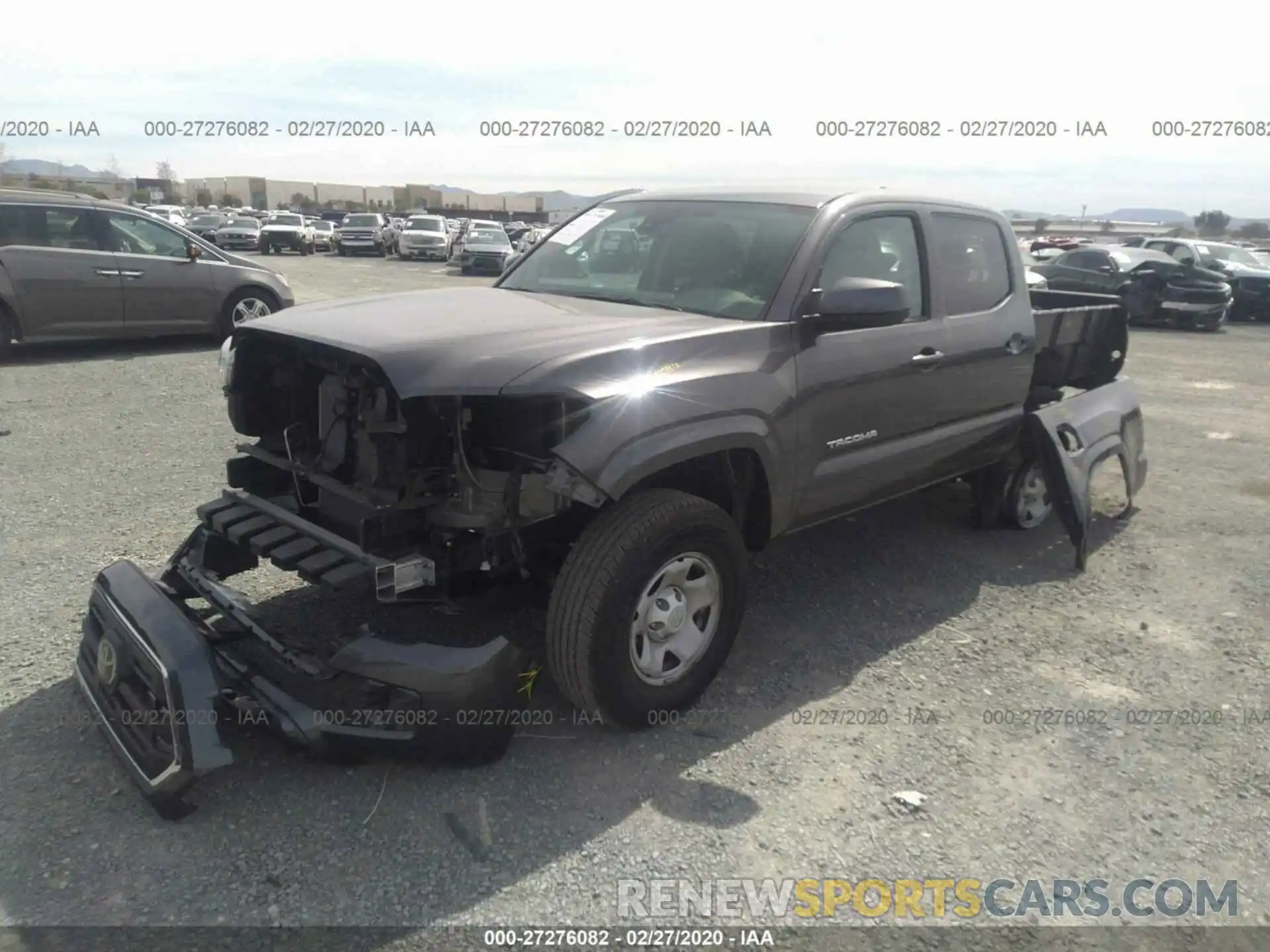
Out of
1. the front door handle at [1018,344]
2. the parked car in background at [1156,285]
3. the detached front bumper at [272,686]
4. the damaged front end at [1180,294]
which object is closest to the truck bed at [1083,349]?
the front door handle at [1018,344]

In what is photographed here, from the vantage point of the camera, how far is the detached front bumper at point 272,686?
2.80m

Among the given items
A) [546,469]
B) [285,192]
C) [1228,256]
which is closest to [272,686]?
[546,469]

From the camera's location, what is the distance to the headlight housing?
3.83m

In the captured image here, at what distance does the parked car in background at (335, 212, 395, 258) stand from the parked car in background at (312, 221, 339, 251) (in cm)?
171

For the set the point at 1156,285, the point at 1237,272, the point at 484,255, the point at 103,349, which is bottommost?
the point at 103,349

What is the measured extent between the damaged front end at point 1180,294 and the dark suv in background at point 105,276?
51.3ft

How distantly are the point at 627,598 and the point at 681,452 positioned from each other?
0.54 meters

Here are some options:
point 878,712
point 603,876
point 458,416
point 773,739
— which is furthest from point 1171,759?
point 458,416

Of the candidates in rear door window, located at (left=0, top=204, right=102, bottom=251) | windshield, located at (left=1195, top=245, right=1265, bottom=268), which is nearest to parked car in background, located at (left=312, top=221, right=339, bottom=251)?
rear door window, located at (left=0, top=204, right=102, bottom=251)

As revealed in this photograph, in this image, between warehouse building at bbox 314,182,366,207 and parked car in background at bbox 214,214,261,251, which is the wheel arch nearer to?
parked car in background at bbox 214,214,261,251

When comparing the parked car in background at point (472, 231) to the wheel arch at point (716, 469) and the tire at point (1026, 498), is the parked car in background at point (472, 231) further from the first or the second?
the wheel arch at point (716, 469)

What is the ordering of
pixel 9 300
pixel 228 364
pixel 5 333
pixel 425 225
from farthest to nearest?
pixel 425 225 < pixel 5 333 < pixel 9 300 < pixel 228 364

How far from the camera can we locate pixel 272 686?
3.03m

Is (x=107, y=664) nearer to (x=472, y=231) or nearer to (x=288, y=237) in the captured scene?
(x=472, y=231)
